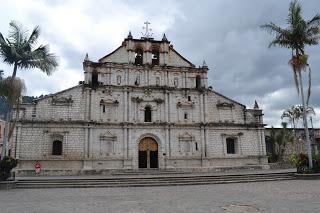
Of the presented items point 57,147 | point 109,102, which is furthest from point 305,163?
point 57,147

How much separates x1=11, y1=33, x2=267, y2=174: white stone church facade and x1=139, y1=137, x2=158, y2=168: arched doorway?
0.10 metres

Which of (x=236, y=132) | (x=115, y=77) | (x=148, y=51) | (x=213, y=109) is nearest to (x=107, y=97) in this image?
(x=115, y=77)

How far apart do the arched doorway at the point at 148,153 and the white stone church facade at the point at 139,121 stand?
0.32 feet

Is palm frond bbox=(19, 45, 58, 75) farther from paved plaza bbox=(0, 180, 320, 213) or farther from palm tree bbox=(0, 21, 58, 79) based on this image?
paved plaza bbox=(0, 180, 320, 213)

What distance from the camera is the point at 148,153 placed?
29156 millimetres

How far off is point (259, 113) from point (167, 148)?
11.0m

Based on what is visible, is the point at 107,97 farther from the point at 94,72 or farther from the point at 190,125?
the point at 190,125

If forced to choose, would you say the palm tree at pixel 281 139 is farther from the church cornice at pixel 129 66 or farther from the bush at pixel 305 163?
the bush at pixel 305 163

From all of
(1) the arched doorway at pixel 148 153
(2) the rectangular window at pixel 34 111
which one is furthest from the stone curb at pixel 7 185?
(1) the arched doorway at pixel 148 153

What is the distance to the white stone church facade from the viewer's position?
1071 inches

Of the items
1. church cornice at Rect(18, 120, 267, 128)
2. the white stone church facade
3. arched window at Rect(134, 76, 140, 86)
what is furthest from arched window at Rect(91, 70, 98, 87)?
church cornice at Rect(18, 120, 267, 128)

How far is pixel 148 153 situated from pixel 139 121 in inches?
131

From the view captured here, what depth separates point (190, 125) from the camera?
98.3ft

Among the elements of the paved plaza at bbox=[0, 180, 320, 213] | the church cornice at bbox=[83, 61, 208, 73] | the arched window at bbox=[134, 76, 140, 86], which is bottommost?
the paved plaza at bbox=[0, 180, 320, 213]
